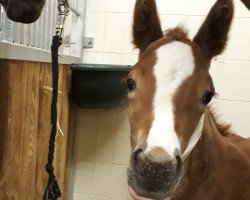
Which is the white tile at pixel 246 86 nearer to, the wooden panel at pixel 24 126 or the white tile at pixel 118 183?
the white tile at pixel 118 183

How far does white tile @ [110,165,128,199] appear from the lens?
228cm

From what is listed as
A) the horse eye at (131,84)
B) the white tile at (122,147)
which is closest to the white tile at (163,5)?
the white tile at (122,147)

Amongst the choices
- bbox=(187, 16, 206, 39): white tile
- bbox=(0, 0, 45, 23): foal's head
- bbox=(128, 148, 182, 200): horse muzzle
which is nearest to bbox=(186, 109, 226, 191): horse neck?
bbox=(128, 148, 182, 200): horse muzzle

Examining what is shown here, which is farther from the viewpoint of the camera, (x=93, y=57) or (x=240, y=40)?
(x=93, y=57)

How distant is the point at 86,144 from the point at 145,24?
1334mm

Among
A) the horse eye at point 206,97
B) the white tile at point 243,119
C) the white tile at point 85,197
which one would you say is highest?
the horse eye at point 206,97

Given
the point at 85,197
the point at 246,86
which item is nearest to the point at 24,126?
the point at 85,197

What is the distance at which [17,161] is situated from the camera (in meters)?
1.41

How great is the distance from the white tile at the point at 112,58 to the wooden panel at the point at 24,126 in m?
0.42

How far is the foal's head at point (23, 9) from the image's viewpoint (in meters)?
0.74

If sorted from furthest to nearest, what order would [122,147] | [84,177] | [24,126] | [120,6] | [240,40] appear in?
1. [84,177]
2. [122,147]
3. [120,6]
4. [240,40]
5. [24,126]

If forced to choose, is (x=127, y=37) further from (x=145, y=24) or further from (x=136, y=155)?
(x=136, y=155)

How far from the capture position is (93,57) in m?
2.22

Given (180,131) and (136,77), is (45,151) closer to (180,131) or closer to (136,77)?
(136,77)
